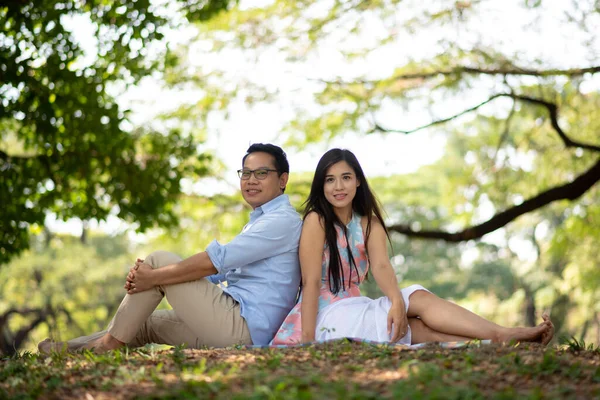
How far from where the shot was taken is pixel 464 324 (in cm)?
463

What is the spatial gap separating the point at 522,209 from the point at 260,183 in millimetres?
6174

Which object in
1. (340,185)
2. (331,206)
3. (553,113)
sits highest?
(553,113)

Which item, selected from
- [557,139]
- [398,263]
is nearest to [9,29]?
[557,139]

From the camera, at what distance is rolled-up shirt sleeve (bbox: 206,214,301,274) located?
15.3 ft

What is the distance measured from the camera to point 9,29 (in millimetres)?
9531

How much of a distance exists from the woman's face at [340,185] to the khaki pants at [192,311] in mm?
982

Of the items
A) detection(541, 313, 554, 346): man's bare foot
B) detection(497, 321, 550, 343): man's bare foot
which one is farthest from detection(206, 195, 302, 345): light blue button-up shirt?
detection(541, 313, 554, 346): man's bare foot

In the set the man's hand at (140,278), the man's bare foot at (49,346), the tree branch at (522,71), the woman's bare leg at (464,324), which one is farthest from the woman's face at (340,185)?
the tree branch at (522,71)

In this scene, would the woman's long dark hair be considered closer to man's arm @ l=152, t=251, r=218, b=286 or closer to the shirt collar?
the shirt collar

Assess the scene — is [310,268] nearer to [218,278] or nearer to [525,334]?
[218,278]

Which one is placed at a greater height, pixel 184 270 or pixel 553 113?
pixel 553 113

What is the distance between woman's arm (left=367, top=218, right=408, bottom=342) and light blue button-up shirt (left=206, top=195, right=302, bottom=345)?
516 millimetres

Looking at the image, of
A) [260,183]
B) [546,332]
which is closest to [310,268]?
[260,183]

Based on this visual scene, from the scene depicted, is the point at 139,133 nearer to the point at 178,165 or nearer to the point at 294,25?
the point at 178,165
